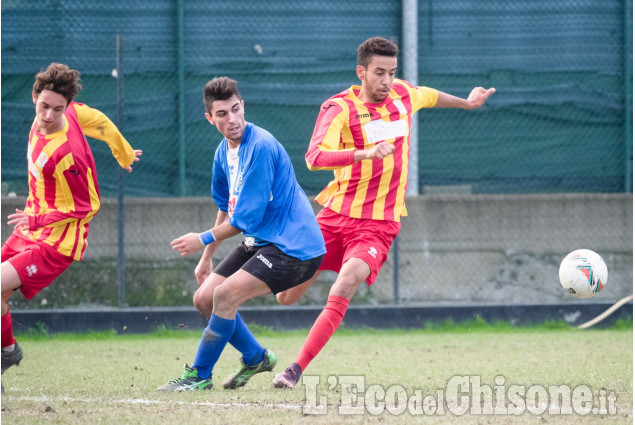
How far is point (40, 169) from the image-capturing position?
551 cm

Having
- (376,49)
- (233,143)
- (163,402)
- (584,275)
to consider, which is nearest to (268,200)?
(233,143)

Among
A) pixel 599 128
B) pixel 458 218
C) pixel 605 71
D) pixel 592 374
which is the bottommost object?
pixel 592 374

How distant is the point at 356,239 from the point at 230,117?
118 cm

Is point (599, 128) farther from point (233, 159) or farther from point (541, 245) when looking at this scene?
point (233, 159)

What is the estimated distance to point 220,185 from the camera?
5395mm

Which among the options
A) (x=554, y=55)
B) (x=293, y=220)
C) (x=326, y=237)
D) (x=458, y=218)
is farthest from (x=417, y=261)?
(x=293, y=220)

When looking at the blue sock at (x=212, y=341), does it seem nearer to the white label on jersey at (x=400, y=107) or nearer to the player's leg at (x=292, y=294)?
the player's leg at (x=292, y=294)

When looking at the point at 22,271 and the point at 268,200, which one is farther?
the point at 22,271

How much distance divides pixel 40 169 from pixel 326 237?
1824 mm

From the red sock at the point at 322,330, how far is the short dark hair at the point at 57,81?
2.03 meters

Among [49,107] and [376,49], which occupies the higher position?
[376,49]

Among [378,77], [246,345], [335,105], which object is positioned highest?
[378,77]

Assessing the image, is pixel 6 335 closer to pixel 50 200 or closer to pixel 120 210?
pixel 50 200

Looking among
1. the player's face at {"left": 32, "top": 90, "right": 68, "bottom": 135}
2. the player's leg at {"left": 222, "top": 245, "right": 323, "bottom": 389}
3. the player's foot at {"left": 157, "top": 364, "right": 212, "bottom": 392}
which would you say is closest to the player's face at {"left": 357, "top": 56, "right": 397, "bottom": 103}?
the player's leg at {"left": 222, "top": 245, "right": 323, "bottom": 389}
